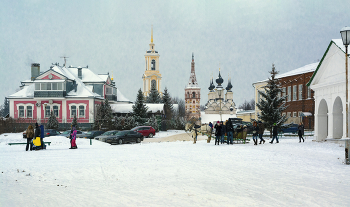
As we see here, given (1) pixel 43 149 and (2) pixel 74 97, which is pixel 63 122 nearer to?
(2) pixel 74 97

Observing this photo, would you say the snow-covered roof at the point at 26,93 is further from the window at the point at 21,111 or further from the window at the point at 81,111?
the window at the point at 81,111

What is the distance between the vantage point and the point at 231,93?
14812cm

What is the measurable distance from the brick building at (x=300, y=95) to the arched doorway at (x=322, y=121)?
800 inches

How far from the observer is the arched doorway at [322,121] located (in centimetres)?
2612

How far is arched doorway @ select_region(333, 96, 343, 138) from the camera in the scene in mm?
24250

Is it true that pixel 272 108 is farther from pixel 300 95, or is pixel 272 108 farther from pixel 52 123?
pixel 52 123

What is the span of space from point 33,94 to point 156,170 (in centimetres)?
4844

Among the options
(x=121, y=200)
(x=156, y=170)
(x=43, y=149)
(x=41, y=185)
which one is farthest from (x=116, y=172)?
(x=43, y=149)

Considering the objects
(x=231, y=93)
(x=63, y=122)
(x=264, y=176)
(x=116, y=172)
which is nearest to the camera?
(x=264, y=176)

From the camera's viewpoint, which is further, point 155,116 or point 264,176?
point 155,116

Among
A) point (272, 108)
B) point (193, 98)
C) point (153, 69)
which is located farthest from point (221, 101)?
point (272, 108)

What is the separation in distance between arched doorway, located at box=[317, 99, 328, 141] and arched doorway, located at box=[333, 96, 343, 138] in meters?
1.63

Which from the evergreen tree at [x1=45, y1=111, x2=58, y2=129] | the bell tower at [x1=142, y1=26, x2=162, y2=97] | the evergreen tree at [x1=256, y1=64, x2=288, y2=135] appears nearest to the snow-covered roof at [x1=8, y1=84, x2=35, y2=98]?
the evergreen tree at [x1=45, y1=111, x2=58, y2=129]

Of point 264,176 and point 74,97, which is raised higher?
point 74,97
